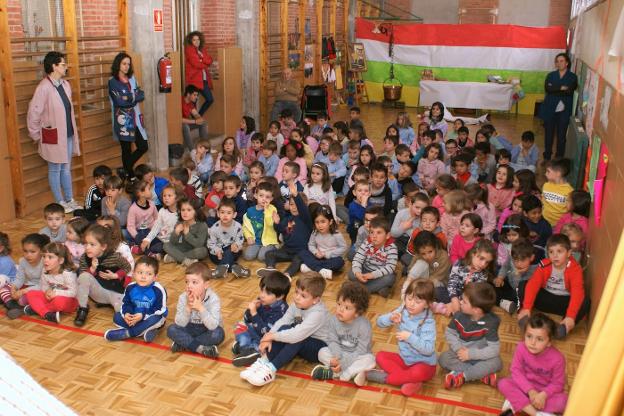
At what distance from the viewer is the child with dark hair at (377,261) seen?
18.7ft

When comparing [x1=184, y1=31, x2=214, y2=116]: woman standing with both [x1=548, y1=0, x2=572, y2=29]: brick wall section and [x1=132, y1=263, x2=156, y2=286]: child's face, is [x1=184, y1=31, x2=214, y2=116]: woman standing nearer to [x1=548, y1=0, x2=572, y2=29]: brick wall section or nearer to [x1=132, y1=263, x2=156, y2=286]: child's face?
[x1=132, y1=263, x2=156, y2=286]: child's face

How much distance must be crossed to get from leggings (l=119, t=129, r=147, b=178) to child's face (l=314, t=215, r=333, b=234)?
154 inches

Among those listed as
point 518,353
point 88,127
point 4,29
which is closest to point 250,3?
point 88,127

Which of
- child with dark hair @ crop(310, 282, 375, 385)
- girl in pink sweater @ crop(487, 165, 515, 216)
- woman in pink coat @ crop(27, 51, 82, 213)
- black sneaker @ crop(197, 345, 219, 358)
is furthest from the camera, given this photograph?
woman in pink coat @ crop(27, 51, 82, 213)

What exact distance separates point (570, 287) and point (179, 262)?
3.59 meters

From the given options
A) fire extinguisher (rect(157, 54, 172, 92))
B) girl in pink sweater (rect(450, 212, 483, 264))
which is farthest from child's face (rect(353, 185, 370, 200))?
fire extinguisher (rect(157, 54, 172, 92))

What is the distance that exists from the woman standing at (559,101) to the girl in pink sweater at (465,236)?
5174mm

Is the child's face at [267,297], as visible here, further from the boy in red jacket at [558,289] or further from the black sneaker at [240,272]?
the boy in red jacket at [558,289]

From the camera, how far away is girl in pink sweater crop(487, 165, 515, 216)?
24.1 feet

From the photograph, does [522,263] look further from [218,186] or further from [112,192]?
[112,192]

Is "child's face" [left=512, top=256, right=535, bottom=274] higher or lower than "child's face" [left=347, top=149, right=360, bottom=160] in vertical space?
lower

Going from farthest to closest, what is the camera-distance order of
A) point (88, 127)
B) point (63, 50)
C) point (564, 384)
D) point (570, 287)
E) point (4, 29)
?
point (88, 127), point (63, 50), point (4, 29), point (570, 287), point (564, 384)

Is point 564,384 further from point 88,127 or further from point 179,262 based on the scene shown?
point 88,127

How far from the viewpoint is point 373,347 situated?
15.9ft
